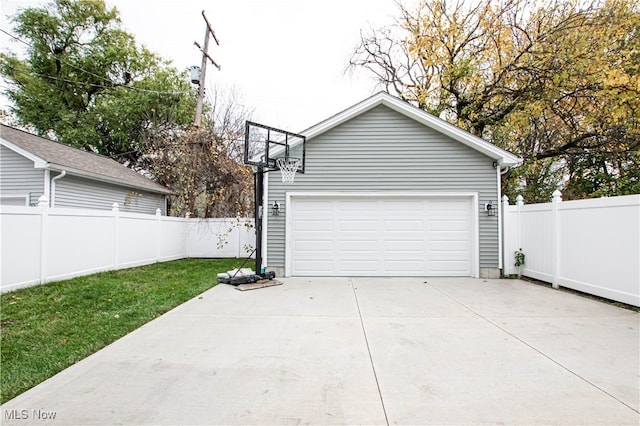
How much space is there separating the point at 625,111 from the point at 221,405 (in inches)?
434

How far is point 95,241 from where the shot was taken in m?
7.16

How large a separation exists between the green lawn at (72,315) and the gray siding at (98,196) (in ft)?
10.5

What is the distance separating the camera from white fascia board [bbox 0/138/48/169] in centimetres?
791

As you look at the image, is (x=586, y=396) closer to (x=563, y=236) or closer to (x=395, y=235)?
(x=563, y=236)

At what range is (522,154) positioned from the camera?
12219mm

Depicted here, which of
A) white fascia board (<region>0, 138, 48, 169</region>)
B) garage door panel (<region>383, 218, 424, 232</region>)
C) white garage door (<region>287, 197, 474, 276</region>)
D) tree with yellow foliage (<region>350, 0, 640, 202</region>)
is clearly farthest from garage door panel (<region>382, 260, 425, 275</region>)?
white fascia board (<region>0, 138, 48, 169</region>)

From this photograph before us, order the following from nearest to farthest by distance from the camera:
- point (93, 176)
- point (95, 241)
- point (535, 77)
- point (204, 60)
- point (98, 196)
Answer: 1. point (95, 241)
2. point (93, 176)
3. point (535, 77)
4. point (98, 196)
5. point (204, 60)

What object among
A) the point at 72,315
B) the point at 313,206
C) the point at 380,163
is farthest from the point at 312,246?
the point at 72,315

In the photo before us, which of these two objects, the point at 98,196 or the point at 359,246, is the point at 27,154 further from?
the point at 359,246

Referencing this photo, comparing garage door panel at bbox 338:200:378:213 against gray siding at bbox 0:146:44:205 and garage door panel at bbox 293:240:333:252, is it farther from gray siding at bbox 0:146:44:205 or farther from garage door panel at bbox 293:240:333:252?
gray siding at bbox 0:146:44:205

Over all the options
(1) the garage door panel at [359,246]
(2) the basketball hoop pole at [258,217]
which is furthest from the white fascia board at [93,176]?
(1) the garage door panel at [359,246]

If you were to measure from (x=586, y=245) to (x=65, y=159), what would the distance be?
42.1ft

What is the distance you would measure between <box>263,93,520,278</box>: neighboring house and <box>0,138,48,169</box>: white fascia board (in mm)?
5903

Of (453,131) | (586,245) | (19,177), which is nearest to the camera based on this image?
(586,245)
